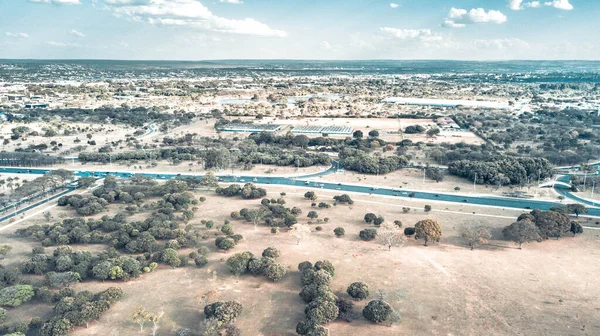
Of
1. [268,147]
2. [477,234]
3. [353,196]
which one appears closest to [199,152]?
[268,147]

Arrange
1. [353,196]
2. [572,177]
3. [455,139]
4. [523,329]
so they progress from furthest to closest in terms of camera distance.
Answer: [455,139], [572,177], [353,196], [523,329]

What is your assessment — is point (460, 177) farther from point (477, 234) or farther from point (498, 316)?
point (498, 316)

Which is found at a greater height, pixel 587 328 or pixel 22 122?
pixel 22 122

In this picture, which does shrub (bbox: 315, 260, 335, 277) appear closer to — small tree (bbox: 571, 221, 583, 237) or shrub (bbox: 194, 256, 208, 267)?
shrub (bbox: 194, 256, 208, 267)

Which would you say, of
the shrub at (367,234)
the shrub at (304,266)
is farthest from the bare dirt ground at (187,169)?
the shrub at (304,266)

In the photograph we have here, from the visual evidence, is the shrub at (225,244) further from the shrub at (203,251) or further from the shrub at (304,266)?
the shrub at (304,266)

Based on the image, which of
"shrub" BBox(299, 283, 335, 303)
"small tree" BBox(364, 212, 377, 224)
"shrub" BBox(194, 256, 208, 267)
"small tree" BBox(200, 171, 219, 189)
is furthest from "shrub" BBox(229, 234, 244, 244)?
"small tree" BBox(200, 171, 219, 189)

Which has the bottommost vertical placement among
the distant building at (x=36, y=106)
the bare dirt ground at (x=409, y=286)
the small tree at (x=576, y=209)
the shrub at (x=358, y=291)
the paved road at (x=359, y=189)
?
the bare dirt ground at (x=409, y=286)

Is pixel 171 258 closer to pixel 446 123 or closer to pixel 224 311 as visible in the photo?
pixel 224 311
